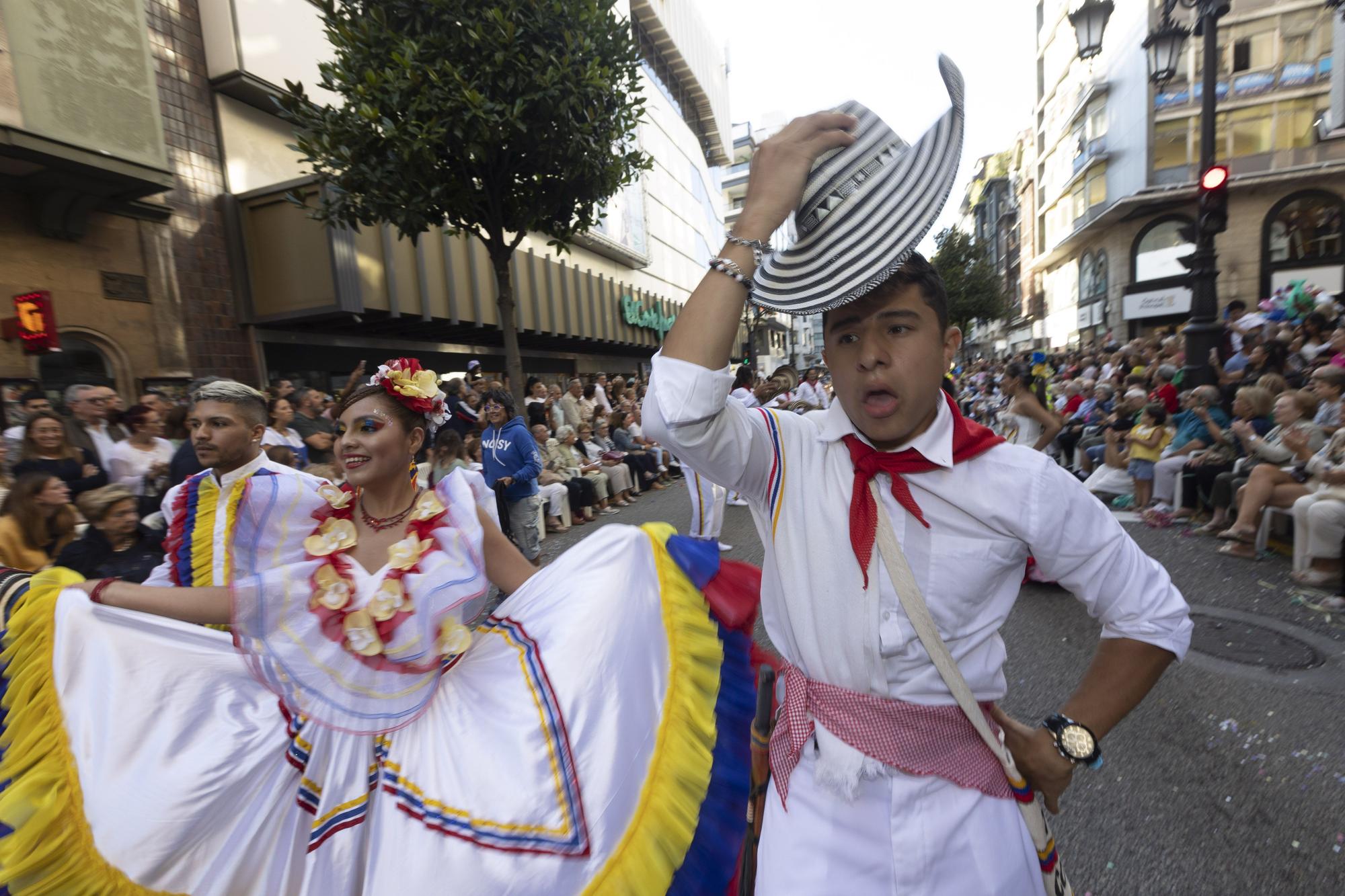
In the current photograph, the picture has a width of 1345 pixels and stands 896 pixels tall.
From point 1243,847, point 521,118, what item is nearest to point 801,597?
point 1243,847

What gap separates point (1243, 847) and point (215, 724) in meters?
3.66

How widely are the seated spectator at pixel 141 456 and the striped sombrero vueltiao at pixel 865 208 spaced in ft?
20.0

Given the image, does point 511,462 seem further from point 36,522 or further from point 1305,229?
point 1305,229

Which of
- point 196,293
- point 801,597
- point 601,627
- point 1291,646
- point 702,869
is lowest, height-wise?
point 1291,646

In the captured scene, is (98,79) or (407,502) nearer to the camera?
(407,502)

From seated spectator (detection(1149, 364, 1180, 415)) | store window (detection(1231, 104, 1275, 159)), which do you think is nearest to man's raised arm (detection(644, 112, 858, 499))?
seated spectator (detection(1149, 364, 1180, 415))

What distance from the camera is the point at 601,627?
206 centimetres

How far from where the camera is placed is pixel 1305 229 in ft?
88.3

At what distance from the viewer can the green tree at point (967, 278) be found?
114ft

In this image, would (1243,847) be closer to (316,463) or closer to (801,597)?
(801,597)

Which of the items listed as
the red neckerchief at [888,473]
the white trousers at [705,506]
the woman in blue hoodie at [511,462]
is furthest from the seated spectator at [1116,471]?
the red neckerchief at [888,473]

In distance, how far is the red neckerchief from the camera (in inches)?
51.2

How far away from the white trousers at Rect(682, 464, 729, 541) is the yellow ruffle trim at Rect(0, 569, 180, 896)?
5.44m

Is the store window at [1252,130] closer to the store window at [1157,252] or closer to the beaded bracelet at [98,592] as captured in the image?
the store window at [1157,252]
